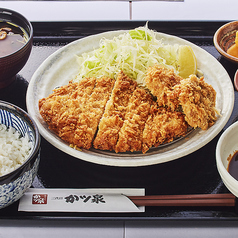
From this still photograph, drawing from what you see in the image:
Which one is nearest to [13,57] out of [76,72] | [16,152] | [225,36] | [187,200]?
[76,72]

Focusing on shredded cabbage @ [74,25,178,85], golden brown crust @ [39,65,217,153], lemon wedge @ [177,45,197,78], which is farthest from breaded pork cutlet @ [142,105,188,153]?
lemon wedge @ [177,45,197,78]

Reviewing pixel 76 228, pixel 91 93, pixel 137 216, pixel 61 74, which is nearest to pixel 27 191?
pixel 76 228

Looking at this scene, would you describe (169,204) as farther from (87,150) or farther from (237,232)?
(87,150)

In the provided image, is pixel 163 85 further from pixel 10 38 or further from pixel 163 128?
pixel 10 38

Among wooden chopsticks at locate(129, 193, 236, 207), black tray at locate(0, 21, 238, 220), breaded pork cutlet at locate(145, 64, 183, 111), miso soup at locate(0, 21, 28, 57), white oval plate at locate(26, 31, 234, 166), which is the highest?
miso soup at locate(0, 21, 28, 57)

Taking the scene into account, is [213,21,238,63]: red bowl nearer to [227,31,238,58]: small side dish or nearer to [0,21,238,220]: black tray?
[227,31,238,58]: small side dish

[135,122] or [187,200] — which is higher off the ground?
[135,122]
